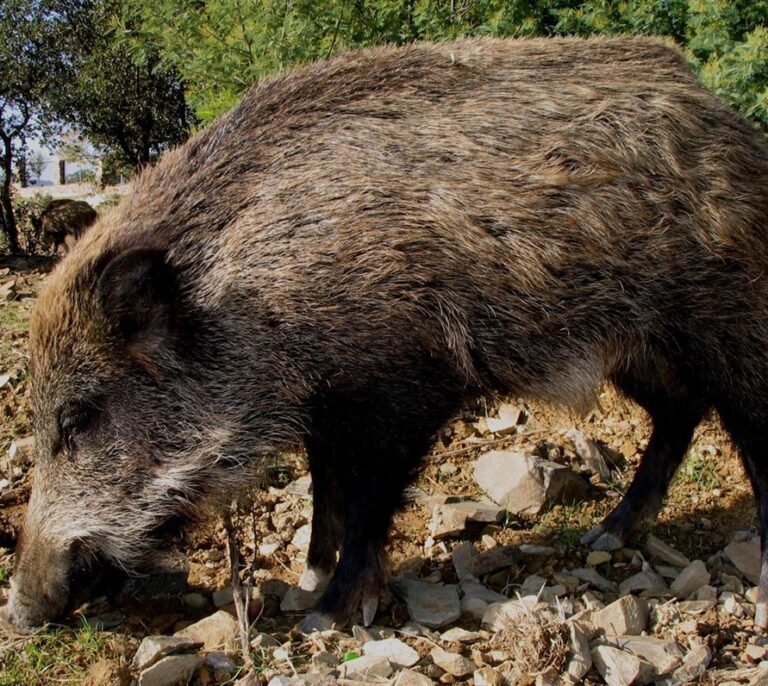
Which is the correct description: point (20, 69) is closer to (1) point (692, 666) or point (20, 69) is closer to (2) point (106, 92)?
(2) point (106, 92)

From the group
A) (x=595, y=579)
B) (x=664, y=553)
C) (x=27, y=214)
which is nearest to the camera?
(x=595, y=579)

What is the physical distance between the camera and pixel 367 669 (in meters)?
2.42

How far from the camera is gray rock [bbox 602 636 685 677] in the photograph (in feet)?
8.26

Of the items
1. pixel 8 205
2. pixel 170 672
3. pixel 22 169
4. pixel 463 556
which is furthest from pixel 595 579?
pixel 22 169

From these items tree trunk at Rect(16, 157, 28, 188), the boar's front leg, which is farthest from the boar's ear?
tree trunk at Rect(16, 157, 28, 188)

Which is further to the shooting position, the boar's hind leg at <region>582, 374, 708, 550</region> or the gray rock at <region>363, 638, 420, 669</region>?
the boar's hind leg at <region>582, 374, 708, 550</region>

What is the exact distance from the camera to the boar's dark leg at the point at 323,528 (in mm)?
3219

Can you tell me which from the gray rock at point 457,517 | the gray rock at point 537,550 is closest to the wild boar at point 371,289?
the gray rock at point 457,517

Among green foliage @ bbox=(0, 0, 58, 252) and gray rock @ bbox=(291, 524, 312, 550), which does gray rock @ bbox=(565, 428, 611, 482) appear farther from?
green foliage @ bbox=(0, 0, 58, 252)

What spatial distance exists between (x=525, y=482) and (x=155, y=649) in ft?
6.09

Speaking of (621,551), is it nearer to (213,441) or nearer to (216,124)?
(213,441)

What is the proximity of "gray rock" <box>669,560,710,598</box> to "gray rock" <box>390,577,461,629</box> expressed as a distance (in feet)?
2.63

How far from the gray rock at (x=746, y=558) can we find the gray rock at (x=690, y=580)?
0.79 ft

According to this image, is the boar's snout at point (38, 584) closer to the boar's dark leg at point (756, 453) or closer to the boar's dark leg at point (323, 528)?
the boar's dark leg at point (323, 528)
